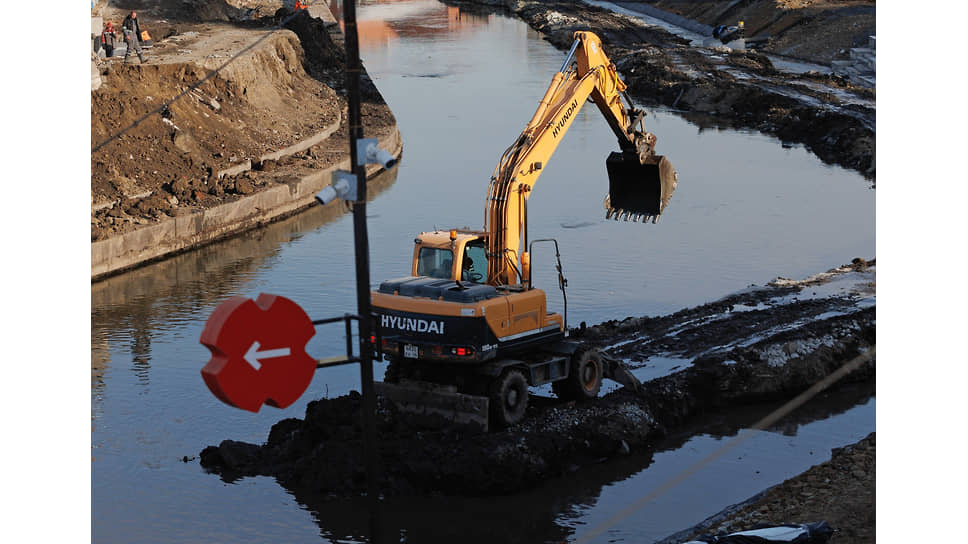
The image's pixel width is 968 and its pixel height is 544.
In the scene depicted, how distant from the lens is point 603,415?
60.4 feet

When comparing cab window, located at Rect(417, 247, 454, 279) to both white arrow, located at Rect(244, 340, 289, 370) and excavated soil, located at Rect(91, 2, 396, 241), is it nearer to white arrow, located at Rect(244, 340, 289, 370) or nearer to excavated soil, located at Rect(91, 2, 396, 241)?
white arrow, located at Rect(244, 340, 289, 370)

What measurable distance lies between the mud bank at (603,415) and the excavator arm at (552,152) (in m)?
2.49

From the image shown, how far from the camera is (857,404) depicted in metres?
20.8

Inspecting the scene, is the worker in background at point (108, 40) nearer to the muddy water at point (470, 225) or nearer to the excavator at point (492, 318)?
the muddy water at point (470, 225)

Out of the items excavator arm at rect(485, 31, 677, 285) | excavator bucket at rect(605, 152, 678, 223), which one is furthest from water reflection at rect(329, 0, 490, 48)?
excavator arm at rect(485, 31, 677, 285)

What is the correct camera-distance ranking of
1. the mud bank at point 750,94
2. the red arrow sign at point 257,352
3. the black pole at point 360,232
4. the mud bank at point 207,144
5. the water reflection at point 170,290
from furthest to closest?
the mud bank at point 750,94
the mud bank at point 207,144
the water reflection at point 170,290
the black pole at point 360,232
the red arrow sign at point 257,352

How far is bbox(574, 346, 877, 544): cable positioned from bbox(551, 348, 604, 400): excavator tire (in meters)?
2.02

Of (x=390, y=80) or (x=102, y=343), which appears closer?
(x=102, y=343)

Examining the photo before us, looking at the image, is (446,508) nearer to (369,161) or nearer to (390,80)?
(369,161)

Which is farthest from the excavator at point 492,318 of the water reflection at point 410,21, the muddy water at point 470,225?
the water reflection at point 410,21

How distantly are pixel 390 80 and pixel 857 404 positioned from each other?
4963cm

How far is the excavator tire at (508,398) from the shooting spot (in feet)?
57.4

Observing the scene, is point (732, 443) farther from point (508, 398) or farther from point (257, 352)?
point (257, 352)

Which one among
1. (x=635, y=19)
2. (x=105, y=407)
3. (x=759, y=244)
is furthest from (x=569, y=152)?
(x=635, y=19)
